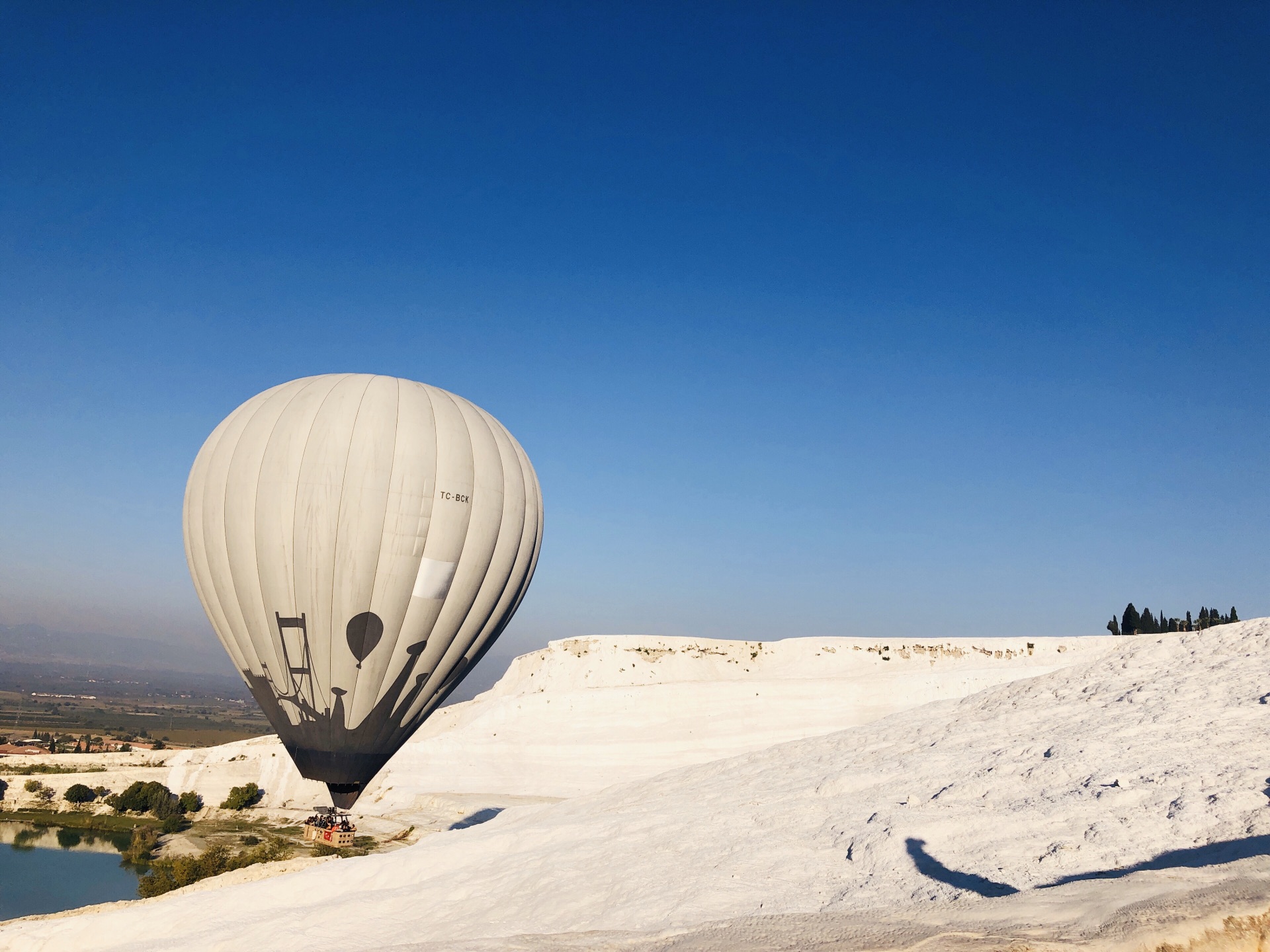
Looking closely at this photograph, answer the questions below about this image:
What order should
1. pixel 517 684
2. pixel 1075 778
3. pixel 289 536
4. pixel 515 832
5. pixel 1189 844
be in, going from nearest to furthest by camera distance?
pixel 1189 844 < pixel 1075 778 < pixel 515 832 < pixel 289 536 < pixel 517 684

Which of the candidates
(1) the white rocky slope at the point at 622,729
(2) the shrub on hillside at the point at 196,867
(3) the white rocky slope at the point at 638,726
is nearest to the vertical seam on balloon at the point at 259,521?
(2) the shrub on hillside at the point at 196,867

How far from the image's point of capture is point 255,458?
737 inches

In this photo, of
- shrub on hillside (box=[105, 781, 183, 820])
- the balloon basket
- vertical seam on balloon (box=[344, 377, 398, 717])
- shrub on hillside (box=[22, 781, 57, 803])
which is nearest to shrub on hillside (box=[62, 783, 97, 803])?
shrub on hillside (box=[22, 781, 57, 803])


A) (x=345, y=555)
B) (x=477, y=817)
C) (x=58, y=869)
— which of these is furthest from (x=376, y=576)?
(x=58, y=869)

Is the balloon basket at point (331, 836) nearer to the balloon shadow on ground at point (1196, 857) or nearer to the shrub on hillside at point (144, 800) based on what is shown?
the balloon shadow on ground at point (1196, 857)

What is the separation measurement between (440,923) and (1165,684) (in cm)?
1118

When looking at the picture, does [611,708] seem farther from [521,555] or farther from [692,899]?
[692,899]

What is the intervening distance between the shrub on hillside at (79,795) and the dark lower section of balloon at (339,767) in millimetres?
36781

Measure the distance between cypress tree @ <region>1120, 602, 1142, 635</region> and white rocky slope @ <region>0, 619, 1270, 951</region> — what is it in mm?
37177

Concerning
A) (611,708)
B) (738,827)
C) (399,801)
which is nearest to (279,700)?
(738,827)

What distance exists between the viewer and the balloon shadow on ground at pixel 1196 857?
739 centimetres

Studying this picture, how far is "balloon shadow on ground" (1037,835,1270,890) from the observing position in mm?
7391

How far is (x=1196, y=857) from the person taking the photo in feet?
25.3

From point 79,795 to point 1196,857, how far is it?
54.4 meters
